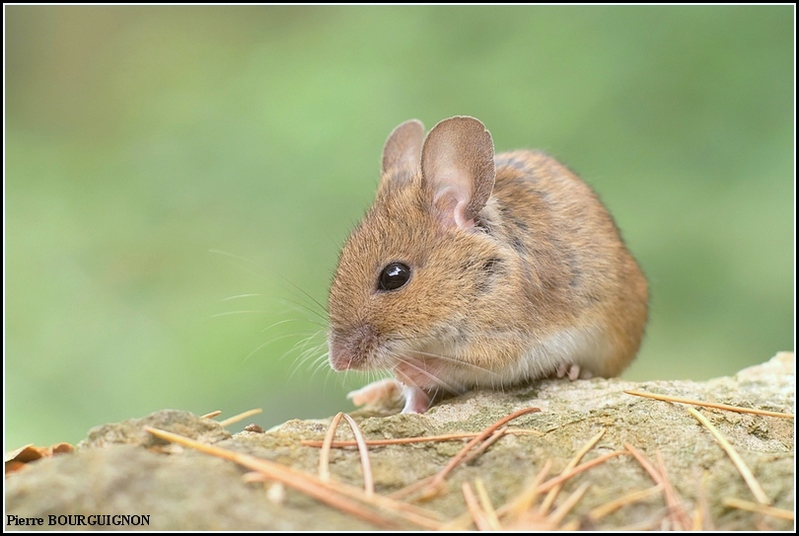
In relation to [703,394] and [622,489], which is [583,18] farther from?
[622,489]

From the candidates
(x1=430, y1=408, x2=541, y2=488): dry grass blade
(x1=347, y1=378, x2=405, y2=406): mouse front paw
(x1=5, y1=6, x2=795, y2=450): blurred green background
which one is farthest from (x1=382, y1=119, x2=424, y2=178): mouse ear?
(x1=5, y1=6, x2=795, y2=450): blurred green background

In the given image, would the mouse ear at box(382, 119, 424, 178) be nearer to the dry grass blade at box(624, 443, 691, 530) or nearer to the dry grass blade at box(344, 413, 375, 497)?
the dry grass blade at box(344, 413, 375, 497)

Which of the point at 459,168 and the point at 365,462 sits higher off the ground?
the point at 459,168

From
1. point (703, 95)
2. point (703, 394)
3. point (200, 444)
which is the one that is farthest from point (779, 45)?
point (200, 444)

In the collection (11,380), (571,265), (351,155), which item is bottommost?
(571,265)

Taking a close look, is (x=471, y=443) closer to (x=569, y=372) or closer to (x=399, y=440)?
(x=399, y=440)

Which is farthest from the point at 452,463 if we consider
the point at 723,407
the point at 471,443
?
the point at 723,407

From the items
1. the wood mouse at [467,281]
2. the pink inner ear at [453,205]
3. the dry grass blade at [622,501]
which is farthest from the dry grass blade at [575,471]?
the pink inner ear at [453,205]
